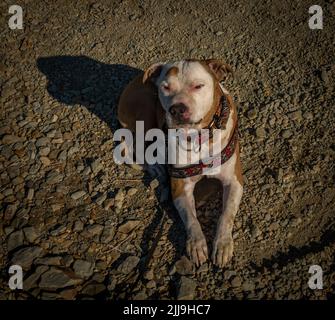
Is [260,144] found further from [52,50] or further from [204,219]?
[52,50]

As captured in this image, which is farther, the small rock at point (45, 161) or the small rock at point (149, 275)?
the small rock at point (45, 161)

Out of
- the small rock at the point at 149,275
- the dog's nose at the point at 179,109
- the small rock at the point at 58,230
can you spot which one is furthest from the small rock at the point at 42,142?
the small rock at the point at 149,275

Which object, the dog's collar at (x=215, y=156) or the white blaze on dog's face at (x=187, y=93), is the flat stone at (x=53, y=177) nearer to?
the dog's collar at (x=215, y=156)

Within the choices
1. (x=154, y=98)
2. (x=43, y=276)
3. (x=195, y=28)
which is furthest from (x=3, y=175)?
(x=195, y=28)

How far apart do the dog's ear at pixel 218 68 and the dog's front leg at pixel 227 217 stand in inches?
32.6

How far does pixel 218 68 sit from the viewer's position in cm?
337

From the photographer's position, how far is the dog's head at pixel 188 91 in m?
3.05

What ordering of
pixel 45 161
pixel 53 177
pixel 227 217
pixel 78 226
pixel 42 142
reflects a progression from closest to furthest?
pixel 227 217 < pixel 78 226 < pixel 53 177 < pixel 45 161 < pixel 42 142

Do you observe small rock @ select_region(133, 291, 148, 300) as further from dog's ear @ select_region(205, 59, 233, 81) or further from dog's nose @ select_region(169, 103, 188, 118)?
dog's ear @ select_region(205, 59, 233, 81)

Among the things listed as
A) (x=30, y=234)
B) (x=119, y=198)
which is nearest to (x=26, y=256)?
(x=30, y=234)

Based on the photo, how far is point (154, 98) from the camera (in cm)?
400

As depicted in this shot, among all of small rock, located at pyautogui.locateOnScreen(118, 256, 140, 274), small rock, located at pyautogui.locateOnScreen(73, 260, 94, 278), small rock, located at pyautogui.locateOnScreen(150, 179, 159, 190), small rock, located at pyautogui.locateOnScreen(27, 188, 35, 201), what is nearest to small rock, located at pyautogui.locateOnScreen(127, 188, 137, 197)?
small rock, located at pyautogui.locateOnScreen(150, 179, 159, 190)

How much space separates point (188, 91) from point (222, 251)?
1443mm

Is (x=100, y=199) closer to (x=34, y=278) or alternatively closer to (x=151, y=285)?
(x=34, y=278)
